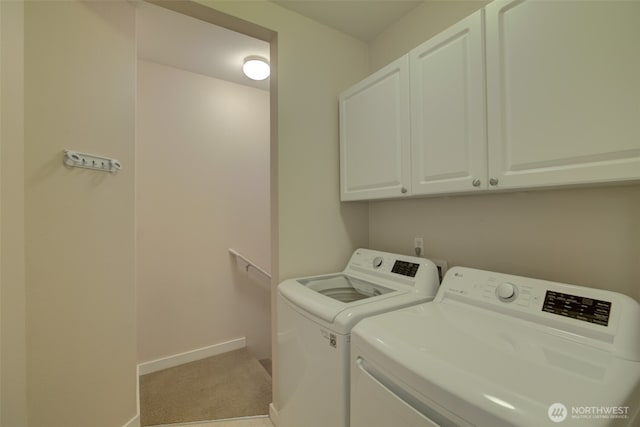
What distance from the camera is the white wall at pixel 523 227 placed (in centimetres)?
98

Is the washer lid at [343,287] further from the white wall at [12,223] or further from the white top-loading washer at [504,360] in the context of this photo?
the white wall at [12,223]

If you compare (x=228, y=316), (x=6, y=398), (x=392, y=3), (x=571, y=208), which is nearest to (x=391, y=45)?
(x=392, y=3)

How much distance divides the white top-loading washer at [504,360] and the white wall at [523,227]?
0.24 metres

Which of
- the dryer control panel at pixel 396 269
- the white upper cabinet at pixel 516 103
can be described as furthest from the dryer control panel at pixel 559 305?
the white upper cabinet at pixel 516 103

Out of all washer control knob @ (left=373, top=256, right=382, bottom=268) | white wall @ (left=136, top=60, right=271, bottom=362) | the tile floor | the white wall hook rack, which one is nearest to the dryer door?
washer control knob @ (left=373, top=256, right=382, bottom=268)

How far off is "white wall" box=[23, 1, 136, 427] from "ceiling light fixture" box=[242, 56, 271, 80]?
0.94 metres

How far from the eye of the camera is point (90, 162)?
4.48ft

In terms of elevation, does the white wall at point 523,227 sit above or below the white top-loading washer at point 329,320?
above

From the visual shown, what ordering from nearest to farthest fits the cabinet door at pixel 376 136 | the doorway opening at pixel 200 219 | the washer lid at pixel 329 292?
the washer lid at pixel 329 292 → the cabinet door at pixel 376 136 → the doorway opening at pixel 200 219

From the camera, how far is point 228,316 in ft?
8.92

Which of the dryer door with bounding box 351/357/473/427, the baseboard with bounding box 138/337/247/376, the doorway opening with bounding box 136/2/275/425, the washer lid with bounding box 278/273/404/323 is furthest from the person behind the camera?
the baseboard with bounding box 138/337/247/376

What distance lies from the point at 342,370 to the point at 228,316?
2.09 m
